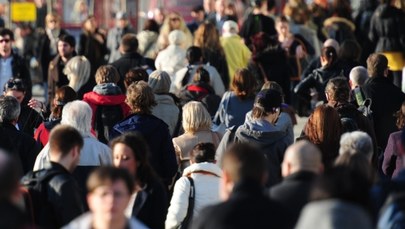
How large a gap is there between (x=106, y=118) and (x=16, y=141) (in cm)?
213

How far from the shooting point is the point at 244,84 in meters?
15.8

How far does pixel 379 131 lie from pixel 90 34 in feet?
32.7

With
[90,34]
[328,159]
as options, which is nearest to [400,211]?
[328,159]

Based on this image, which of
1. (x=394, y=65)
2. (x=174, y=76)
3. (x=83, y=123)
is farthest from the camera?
(x=394, y=65)

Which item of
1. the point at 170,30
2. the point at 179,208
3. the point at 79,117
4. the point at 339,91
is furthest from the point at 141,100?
the point at 170,30

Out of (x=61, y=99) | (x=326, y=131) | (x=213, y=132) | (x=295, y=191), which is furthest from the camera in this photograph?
(x=61, y=99)

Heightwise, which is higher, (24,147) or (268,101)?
(268,101)

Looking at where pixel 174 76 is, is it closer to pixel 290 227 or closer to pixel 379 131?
pixel 379 131

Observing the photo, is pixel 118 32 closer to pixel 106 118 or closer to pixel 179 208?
pixel 106 118

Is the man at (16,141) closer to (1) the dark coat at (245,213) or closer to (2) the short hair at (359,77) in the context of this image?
(2) the short hair at (359,77)

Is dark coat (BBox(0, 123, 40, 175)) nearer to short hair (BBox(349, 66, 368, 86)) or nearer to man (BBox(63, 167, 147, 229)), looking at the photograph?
short hair (BBox(349, 66, 368, 86))

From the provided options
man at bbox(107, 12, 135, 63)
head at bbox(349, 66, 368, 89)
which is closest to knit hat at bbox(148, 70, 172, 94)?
head at bbox(349, 66, 368, 89)

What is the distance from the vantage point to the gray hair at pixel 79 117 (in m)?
12.1

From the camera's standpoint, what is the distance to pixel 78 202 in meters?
10.0
